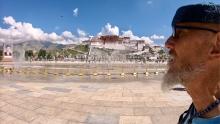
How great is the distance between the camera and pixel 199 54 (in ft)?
4.35

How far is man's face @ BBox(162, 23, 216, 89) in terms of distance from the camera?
1315 mm

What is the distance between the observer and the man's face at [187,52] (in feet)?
4.32

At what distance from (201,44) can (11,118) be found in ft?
23.6

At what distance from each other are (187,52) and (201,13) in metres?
0.19

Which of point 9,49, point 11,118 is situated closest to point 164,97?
point 11,118

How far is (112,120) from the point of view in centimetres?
732

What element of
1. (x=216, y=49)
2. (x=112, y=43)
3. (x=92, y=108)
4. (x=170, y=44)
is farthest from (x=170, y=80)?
(x=112, y=43)

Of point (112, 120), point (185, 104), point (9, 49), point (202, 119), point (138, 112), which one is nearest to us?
point (202, 119)

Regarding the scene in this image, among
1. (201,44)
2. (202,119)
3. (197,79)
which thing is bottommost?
(202,119)

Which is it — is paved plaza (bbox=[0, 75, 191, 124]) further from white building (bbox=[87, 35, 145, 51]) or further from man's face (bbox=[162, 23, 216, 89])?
white building (bbox=[87, 35, 145, 51])

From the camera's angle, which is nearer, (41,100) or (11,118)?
(11,118)

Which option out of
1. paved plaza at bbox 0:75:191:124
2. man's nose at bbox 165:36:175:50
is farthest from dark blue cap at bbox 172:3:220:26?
paved plaza at bbox 0:75:191:124

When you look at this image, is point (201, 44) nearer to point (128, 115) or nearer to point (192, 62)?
point (192, 62)

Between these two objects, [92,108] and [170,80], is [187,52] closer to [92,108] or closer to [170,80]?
[170,80]
